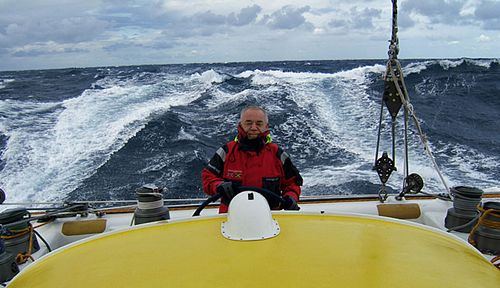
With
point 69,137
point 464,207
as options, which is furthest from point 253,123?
point 69,137

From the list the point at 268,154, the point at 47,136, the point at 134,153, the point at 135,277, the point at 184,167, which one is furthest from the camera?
the point at 47,136

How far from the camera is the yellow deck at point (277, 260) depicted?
111 centimetres

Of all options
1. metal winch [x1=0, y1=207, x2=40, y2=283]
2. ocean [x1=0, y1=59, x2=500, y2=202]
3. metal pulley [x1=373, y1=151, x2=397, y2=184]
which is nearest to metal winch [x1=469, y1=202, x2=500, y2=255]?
metal pulley [x1=373, y1=151, x2=397, y2=184]

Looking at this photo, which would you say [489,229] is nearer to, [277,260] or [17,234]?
[277,260]

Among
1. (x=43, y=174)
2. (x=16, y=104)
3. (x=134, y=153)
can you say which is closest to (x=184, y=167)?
(x=134, y=153)

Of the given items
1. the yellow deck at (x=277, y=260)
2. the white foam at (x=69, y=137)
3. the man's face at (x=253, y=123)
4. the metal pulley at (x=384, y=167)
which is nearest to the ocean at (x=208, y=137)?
the white foam at (x=69, y=137)

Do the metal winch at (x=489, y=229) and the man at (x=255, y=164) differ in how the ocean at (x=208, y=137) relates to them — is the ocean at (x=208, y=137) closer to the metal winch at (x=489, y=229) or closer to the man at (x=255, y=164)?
the man at (x=255, y=164)

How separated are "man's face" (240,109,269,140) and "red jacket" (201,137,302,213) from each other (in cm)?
8

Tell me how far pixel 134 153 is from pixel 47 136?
2163 millimetres

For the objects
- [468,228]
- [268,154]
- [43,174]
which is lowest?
[43,174]

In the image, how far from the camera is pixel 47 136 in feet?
25.5

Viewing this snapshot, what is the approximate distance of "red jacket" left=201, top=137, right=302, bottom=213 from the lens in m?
2.29

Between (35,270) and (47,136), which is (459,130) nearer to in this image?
(47,136)

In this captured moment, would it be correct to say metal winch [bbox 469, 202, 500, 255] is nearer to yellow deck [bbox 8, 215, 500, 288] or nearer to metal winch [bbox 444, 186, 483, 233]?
metal winch [bbox 444, 186, 483, 233]
